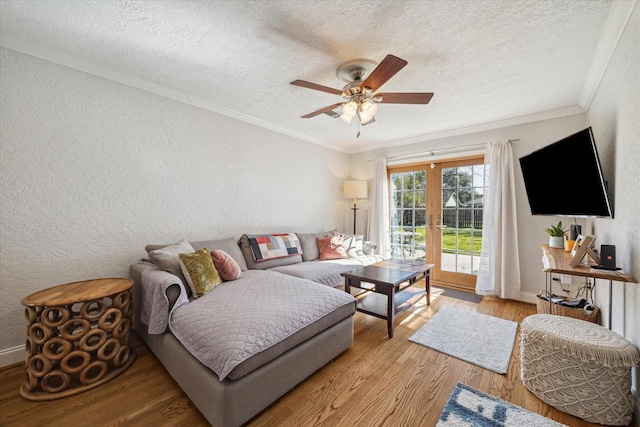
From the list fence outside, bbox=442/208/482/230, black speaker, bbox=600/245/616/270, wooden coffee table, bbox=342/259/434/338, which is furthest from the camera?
fence outside, bbox=442/208/482/230

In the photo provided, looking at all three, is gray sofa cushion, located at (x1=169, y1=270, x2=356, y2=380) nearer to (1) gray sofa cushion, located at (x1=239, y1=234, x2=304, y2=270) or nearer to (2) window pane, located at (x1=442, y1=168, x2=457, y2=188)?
(1) gray sofa cushion, located at (x1=239, y1=234, x2=304, y2=270)

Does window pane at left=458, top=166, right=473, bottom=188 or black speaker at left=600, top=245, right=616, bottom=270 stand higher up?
window pane at left=458, top=166, right=473, bottom=188

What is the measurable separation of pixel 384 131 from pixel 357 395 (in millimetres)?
3465

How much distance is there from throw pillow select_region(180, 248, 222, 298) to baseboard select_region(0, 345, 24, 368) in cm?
127

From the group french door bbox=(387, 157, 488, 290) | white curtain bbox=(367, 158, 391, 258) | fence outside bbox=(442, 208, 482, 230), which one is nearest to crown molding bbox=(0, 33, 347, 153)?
white curtain bbox=(367, 158, 391, 258)

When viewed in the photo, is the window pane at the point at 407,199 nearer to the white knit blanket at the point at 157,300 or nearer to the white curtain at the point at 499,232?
the white curtain at the point at 499,232

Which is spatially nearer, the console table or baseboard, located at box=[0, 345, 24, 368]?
the console table

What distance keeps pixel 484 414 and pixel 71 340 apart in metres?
2.61

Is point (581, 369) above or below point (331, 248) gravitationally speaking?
below

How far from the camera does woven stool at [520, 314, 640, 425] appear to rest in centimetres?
138

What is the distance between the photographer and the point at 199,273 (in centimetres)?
212

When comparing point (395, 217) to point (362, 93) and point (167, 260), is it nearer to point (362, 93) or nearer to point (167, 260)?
point (362, 93)

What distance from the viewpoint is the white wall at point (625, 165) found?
147 cm

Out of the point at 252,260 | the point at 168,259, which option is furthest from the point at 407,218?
the point at 168,259
